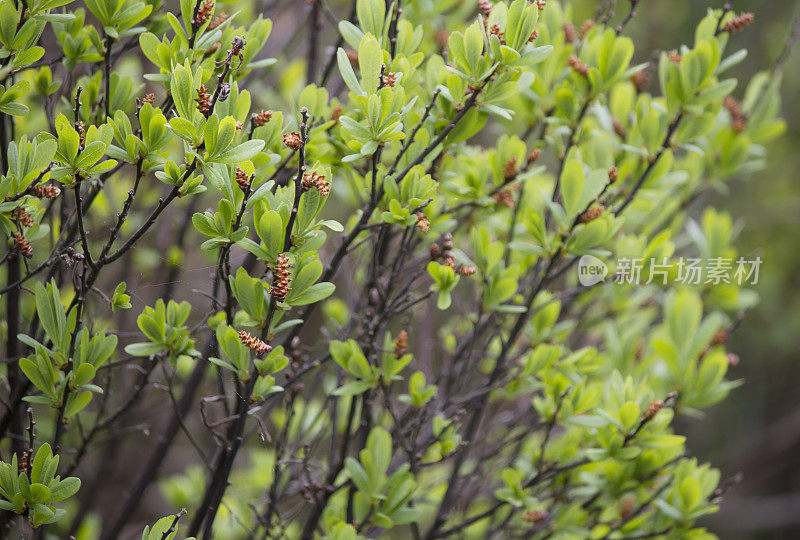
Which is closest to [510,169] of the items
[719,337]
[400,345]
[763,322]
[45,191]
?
[400,345]

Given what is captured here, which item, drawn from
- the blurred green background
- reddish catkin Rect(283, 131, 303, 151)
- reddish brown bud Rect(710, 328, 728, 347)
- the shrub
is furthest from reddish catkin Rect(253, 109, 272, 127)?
the blurred green background

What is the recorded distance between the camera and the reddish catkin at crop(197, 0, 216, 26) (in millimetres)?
1186

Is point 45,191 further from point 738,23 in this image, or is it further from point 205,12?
point 738,23

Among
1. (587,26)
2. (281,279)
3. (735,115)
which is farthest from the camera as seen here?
(735,115)

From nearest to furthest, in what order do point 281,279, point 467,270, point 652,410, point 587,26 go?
point 281,279
point 467,270
point 652,410
point 587,26

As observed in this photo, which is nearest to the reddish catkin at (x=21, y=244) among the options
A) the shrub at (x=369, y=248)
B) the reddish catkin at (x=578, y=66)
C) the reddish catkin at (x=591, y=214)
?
the shrub at (x=369, y=248)

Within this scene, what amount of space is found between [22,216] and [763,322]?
4.04 m

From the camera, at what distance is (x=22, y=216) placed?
44.3 inches

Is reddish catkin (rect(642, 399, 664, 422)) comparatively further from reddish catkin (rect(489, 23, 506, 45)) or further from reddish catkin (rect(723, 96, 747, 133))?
reddish catkin (rect(723, 96, 747, 133))

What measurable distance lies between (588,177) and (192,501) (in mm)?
1641

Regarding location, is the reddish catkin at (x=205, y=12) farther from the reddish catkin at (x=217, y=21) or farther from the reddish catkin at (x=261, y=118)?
the reddish catkin at (x=261, y=118)

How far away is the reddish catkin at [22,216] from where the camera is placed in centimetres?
111

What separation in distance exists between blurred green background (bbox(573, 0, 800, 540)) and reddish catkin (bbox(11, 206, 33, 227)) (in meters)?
3.36

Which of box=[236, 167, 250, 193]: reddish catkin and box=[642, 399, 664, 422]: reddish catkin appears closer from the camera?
box=[236, 167, 250, 193]: reddish catkin
